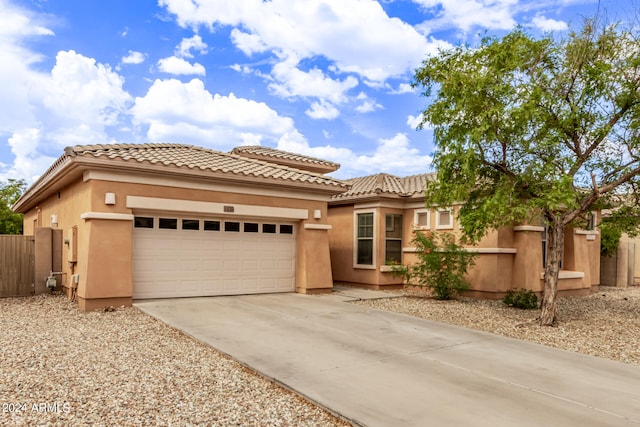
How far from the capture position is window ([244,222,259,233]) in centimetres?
1284

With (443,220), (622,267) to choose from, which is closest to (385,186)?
(443,220)

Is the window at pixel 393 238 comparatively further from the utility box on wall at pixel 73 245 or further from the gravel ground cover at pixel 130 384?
the utility box on wall at pixel 73 245

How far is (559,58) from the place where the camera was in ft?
31.2

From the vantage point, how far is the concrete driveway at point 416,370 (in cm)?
475

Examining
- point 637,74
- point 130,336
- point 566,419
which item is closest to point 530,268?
point 637,74

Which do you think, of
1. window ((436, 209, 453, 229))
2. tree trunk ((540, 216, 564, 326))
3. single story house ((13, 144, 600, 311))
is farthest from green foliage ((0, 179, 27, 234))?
tree trunk ((540, 216, 564, 326))

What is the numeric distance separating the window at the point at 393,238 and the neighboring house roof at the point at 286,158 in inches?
178

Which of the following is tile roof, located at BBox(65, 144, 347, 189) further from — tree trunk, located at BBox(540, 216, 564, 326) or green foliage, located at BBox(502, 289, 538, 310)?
tree trunk, located at BBox(540, 216, 564, 326)

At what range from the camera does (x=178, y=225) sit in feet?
38.5

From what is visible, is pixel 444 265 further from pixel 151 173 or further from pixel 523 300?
pixel 151 173

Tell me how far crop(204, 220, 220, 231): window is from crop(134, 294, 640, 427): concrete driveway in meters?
2.64

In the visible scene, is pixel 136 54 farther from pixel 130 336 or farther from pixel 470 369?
pixel 470 369

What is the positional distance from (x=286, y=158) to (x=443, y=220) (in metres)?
6.81

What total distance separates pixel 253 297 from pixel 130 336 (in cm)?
473
